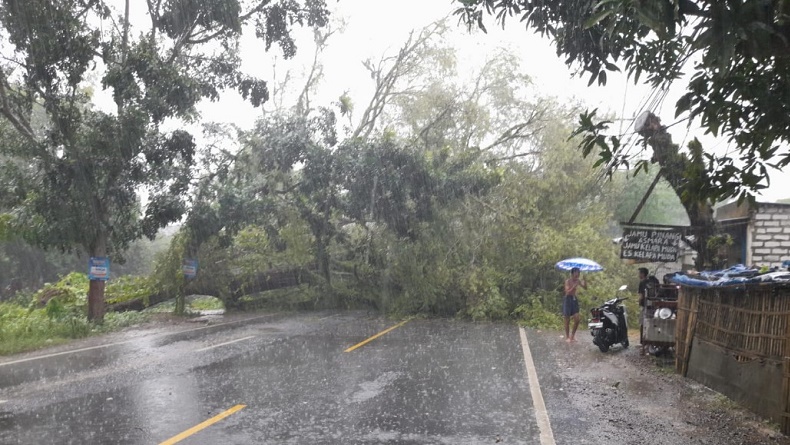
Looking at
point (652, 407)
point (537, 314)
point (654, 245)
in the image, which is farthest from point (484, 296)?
point (652, 407)

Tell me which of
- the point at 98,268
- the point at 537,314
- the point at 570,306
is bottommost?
the point at 537,314

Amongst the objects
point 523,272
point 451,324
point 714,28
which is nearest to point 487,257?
point 523,272

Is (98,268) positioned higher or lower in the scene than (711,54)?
lower

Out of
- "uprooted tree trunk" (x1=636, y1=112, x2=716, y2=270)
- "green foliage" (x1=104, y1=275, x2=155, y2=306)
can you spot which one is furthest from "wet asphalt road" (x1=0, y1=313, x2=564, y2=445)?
"green foliage" (x1=104, y1=275, x2=155, y2=306)

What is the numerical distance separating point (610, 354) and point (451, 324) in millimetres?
6663

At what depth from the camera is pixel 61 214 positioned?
52.6ft

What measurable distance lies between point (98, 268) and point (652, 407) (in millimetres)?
14579

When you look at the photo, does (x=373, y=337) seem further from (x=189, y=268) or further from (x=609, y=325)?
(x=189, y=268)

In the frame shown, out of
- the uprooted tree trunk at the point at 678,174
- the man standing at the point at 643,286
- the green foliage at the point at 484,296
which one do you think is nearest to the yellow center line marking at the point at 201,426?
the uprooted tree trunk at the point at 678,174

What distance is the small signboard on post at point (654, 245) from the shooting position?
1190cm

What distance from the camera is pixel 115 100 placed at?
16422 millimetres

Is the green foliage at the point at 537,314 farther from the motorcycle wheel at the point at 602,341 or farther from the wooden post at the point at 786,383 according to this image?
the wooden post at the point at 786,383

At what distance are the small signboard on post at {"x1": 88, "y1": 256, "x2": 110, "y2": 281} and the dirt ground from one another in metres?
12.3

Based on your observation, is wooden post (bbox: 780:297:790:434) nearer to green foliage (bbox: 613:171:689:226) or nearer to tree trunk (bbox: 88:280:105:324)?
tree trunk (bbox: 88:280:105:324)
